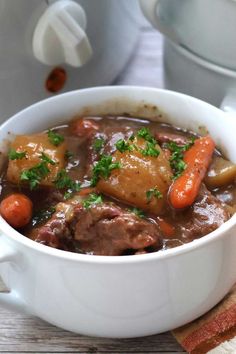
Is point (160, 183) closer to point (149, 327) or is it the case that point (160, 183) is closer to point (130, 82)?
point (149, 327)

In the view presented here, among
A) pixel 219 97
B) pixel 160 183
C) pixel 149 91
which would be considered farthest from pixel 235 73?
pixel 160 183

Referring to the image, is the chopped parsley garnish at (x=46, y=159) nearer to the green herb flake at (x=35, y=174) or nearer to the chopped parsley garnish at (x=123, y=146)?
the green herb flake at (x=35, y=174)

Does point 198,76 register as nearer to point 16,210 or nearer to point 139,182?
point 139,182

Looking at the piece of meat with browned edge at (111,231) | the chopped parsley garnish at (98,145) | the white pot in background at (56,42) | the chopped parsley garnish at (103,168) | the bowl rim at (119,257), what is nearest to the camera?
the bowl rim at (119,257)

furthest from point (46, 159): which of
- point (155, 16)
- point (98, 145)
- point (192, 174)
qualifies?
point (155, 16)

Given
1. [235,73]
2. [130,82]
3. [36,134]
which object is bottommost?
[130,82]

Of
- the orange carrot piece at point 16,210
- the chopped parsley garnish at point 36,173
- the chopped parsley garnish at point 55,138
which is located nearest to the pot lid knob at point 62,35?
the chopped parsley garnish at point 55,138
